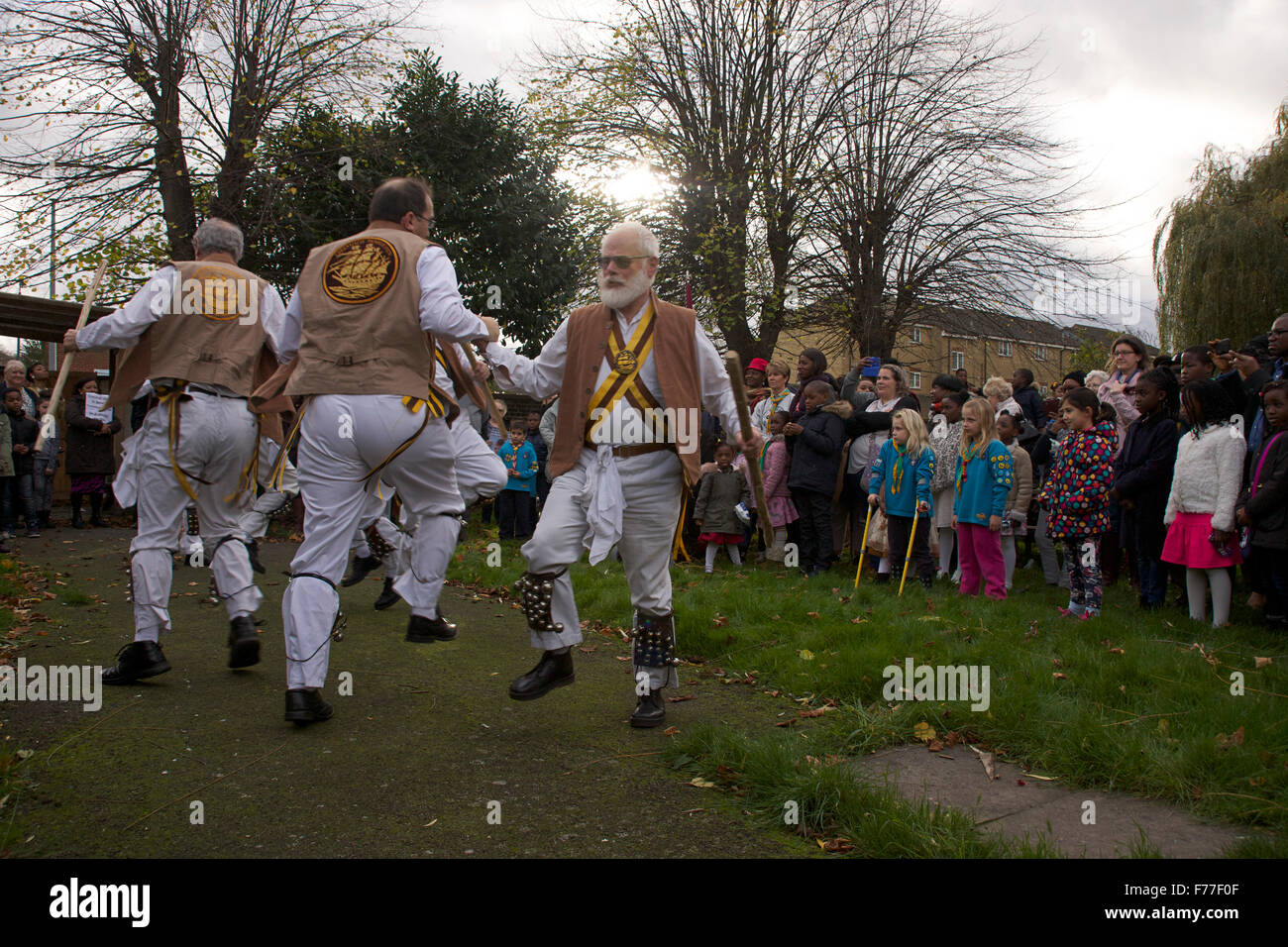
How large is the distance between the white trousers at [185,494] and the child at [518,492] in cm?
765

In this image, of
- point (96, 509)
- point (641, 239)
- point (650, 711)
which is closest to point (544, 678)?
point (650, 711)

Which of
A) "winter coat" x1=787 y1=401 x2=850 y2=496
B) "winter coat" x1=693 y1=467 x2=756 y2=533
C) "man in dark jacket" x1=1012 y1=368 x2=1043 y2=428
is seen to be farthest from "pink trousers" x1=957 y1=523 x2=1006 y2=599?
"man in dark jacket" x1=1012 y1=368 x2=1043 y2=428

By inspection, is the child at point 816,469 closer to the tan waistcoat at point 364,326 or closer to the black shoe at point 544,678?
the black shoe at point 544,678

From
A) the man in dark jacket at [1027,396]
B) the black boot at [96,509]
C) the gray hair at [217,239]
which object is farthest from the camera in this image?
the black boot at [96,509]

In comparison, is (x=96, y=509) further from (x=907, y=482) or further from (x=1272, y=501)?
(x=1272, y=501)

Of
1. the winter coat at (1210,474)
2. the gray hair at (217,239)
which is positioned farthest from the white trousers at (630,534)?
the winter coat at (1210,474)

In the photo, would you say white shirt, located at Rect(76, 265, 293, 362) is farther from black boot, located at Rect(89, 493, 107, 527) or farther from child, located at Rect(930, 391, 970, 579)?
black boot, located at Rect(89, 493, 107, 527)

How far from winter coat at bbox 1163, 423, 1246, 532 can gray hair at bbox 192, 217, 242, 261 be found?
628cm

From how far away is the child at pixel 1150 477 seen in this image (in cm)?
736

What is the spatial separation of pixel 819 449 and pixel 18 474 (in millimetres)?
10020

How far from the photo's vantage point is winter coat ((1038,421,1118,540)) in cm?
707

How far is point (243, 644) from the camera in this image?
492 centimetres
